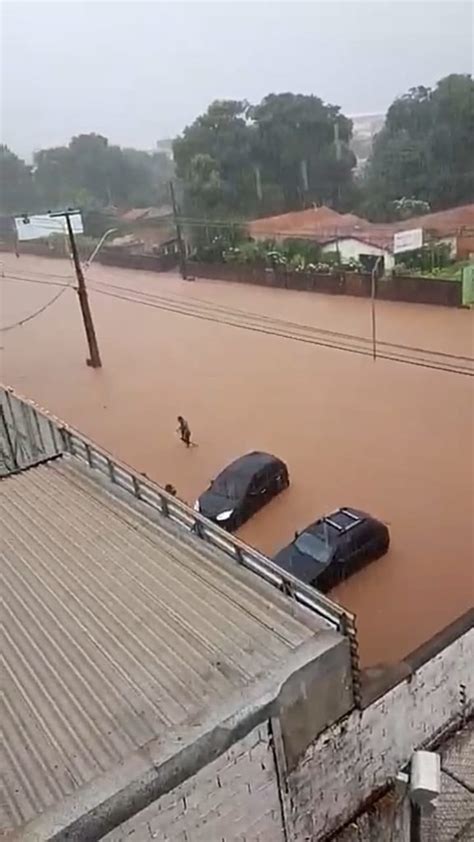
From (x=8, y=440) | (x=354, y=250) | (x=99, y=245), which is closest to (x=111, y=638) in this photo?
(x=8, y=440)

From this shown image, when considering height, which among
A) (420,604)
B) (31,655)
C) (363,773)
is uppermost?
(31,655)

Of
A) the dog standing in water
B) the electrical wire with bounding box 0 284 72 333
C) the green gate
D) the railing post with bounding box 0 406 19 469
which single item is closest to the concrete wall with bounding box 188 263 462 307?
the green gate

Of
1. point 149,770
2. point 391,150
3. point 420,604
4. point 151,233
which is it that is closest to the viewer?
point 149,770

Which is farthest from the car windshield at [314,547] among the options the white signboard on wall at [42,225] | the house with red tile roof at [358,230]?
the house with red tile roof at [358,230]

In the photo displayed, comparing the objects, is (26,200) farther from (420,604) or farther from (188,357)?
(420,604)

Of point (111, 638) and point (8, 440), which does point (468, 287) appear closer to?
point (8, 440)

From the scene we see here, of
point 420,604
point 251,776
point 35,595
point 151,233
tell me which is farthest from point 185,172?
point 251,776
